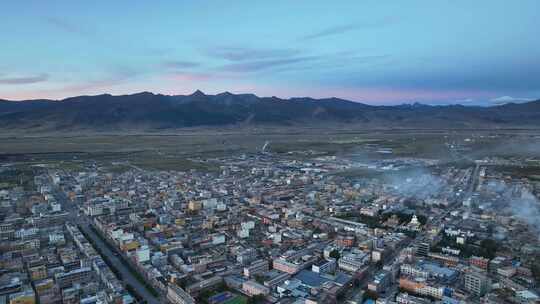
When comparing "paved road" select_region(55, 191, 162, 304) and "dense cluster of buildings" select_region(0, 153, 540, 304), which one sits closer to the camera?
"dense cluster of buildings" select_region(0, 153, 540, 304)

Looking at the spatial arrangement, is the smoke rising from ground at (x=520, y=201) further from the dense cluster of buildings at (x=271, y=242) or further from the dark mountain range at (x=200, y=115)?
the dark mountain range at (x=200, y=115)

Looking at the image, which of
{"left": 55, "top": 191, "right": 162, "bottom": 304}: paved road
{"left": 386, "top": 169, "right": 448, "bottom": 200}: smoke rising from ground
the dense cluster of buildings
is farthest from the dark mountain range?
{"left": 55, "top": 191, "right": 162, "bottom": 304}: paved road

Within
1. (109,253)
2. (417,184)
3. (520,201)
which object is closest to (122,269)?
(109,253)

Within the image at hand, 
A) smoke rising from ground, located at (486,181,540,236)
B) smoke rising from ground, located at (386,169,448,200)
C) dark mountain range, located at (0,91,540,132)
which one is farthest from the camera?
dark mountain range, located at (0,91,540,132)

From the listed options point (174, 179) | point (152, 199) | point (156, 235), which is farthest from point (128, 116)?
point (156, 235)

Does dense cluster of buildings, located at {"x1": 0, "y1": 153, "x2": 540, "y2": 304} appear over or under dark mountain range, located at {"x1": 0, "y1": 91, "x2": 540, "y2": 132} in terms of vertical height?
under

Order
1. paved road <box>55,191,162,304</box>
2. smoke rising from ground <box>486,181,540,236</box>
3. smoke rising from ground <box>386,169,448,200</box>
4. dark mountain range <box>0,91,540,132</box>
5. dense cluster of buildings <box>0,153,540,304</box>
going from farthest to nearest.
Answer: dark mountain range <box>0,91,540,132</box>, smoke rising from ground <box>386,169,448,200</box>, smoke rising from ground <box>486,181,540,236</box>, paved road <box>55,191,162,304</box>, dense cluster of buildings <box>0,153,540,304</box>

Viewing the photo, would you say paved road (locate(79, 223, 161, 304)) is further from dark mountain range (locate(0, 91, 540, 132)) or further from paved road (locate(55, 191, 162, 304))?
dark mountain range (locate(0, 91, 540, 132))

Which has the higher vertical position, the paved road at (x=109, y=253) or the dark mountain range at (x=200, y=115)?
the dark mountain range at (x=200, y=115)

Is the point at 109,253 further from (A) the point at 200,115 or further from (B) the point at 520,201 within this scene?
(A) the point at 200,115

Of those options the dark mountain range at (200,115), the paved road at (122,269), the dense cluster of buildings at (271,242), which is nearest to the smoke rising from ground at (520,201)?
the dense cluster of buildings at (271,242)
